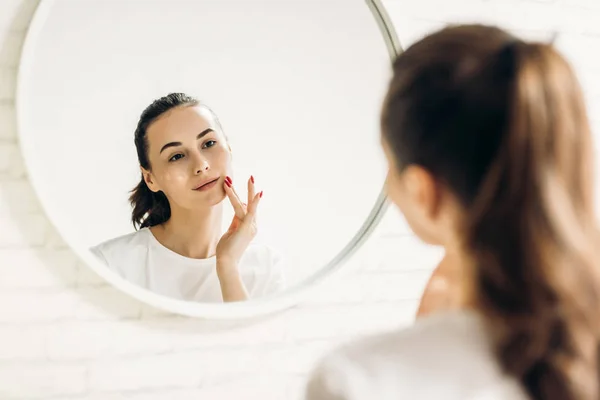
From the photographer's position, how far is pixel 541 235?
1.81 ft

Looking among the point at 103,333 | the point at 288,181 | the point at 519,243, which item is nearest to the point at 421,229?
the point at 519,243

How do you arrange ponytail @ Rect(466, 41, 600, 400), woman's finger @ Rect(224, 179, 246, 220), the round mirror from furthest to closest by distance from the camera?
woman's finger @ Rect(224, 179, 246, 220) < the round mirror < ponytail @ Rect(466, 41, 600, 400)

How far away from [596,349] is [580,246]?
94 millimetres

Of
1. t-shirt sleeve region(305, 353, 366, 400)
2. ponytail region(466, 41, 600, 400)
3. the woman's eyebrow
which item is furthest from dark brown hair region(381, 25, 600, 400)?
the woman's eyebrow

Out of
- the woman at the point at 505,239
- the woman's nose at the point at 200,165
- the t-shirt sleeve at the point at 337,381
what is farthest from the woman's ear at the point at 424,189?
the woman's nose at the point at 200,165

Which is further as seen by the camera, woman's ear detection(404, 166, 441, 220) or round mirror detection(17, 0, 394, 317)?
round mirror detection(17, 0, 394, 317)

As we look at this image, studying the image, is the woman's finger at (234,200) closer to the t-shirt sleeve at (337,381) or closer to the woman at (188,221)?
the woman at (188,221)

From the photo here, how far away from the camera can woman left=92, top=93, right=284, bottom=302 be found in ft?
3.53

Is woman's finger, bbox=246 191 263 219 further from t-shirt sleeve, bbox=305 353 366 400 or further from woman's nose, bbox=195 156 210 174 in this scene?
t-shirt sleeve, bbox=305 353 366 400

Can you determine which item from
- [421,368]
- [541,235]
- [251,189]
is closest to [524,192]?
[541,235]

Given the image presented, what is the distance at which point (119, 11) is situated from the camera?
1.05 m

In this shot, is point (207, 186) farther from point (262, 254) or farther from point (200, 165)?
point (262, 254)

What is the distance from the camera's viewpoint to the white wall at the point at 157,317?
1.04 m

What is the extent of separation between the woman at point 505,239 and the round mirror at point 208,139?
577 millimetres
